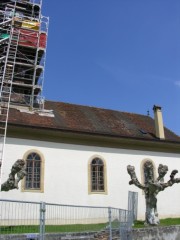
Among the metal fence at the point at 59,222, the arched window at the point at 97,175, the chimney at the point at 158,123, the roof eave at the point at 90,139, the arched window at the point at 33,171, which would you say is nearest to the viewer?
the metal fence at the point at 59,222

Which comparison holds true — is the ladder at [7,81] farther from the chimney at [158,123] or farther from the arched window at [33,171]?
Result: the chimney at [158,123]

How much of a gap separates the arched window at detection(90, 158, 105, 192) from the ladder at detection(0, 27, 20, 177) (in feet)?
20.6

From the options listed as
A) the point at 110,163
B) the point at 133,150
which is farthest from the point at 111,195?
the point at 133,150

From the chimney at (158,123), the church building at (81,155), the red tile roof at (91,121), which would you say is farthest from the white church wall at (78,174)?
the chimney at (158,123)

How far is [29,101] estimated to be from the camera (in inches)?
995

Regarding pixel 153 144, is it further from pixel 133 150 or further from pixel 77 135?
pixel 77 135

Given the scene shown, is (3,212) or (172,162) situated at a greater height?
(172,162)

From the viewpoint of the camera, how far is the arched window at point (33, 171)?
2081 cm

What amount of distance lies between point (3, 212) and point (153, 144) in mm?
15561

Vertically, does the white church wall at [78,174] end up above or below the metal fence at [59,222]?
above

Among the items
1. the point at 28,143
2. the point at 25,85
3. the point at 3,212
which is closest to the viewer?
the point at 3,212

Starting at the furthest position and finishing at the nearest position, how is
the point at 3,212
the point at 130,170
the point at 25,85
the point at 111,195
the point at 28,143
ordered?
the point at 25,85, the point at 111,195, the point at 28,143, the point at 130,170, the point at 3,212

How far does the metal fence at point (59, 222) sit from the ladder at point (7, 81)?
7.07 meters

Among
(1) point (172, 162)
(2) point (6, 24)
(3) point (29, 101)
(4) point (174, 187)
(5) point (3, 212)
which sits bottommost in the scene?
(5) point (3, 212)
